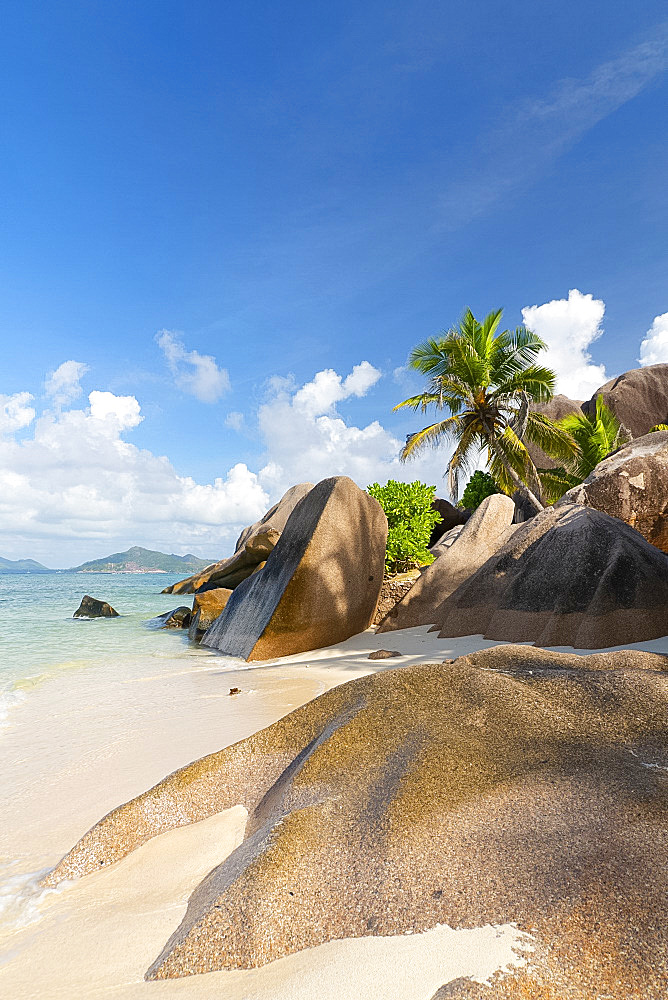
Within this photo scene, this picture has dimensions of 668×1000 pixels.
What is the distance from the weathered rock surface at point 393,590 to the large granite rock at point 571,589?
128 inches

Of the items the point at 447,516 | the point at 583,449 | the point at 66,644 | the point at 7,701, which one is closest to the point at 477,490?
the point at 447,516

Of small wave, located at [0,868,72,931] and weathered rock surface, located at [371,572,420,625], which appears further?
weathered rock surface, located at [371,572,420,625]

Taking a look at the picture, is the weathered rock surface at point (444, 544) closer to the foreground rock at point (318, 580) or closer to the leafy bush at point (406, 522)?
the leafy bush at point (406, 522)

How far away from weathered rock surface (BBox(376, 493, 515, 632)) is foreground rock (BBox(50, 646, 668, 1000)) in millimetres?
6263

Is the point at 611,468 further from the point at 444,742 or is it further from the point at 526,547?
the point at 444,742

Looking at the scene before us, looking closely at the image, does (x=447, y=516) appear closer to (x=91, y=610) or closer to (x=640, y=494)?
(x=640, y=494)

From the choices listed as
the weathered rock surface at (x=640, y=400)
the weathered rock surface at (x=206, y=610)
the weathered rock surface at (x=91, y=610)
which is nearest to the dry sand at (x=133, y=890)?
the weathered rock surface at (x=206, y=610)

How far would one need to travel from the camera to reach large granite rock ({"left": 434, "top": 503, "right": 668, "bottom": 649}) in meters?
5.66

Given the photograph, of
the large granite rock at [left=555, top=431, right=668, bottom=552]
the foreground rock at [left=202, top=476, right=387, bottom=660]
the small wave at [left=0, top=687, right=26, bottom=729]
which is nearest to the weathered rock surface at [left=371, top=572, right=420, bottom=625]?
the foreground rock at [left=202, top=476, right=387, bottom=660]

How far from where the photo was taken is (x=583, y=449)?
2277 centimetres

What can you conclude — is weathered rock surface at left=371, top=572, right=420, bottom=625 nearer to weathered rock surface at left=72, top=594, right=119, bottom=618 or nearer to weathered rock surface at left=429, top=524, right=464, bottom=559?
weathered rock surface at left=429, top=524, right=464, bottom=559

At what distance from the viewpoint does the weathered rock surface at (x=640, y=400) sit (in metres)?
30.6

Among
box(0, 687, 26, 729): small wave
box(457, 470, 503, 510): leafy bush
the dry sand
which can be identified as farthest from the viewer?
box(457, 470, 503, 510): leafy bush

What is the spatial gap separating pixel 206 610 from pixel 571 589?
8649 mm
